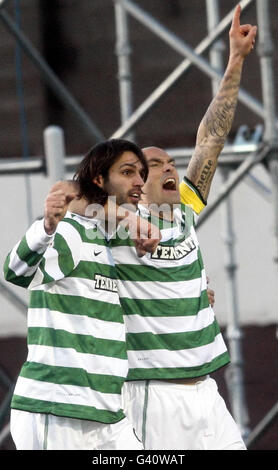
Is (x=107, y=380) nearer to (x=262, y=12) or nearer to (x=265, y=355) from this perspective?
(x=262, y=12)

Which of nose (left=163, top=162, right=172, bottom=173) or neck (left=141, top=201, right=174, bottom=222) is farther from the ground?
nose (left=163, top=162, right=172, bottom=173)

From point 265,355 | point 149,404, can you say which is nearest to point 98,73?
point 265,355

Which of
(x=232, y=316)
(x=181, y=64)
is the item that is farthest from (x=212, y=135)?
(x=232, y=316)

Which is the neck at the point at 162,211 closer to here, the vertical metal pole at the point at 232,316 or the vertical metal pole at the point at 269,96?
the vertical metal pole at the point at 269,96

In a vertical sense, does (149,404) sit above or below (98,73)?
below

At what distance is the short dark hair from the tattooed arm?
0.50 meters

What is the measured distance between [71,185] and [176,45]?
1.71 m

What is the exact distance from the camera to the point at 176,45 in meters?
4.89

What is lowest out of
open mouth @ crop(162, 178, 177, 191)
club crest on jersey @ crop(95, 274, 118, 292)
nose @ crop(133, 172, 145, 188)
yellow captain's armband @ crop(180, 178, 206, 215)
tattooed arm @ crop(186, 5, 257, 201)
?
club crest on jersey @ crop(95, 274, 118, 292)

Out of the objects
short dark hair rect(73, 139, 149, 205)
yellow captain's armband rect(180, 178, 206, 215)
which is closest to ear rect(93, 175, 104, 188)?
short dark hair rect(73, 139, 149, 205)

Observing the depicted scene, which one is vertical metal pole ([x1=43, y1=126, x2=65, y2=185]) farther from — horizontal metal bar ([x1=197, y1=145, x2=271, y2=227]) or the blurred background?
horizontal metal bar ([x1=197, y1=145, x2=271, y2=227])

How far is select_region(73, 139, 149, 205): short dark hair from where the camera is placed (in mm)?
3533

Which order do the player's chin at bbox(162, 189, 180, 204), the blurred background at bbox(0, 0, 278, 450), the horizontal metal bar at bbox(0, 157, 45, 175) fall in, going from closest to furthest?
the player's chin at bbox(162, 189, 180, 204), the horizontal metal bar at bbox(0, 157, 45, 175), the blurred background at bbox(0, 0, 278, 450)

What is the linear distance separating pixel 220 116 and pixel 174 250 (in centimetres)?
57
